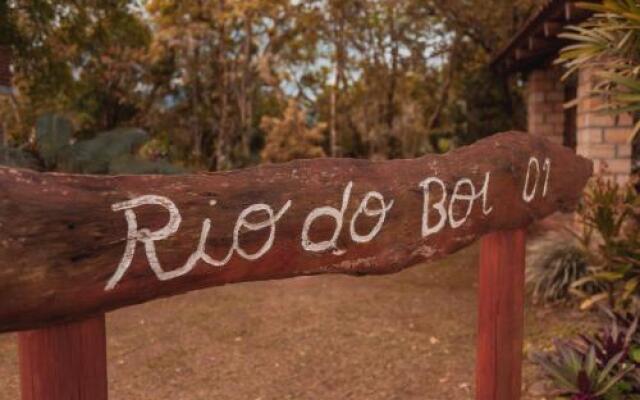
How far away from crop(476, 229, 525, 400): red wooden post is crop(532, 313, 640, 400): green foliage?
0.91 m

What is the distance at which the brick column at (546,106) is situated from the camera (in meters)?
9.75

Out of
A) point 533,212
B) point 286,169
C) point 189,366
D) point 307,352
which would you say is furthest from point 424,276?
point 286,169

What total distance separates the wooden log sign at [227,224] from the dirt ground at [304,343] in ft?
6.34

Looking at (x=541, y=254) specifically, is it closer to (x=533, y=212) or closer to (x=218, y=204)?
(x=533, y=212)

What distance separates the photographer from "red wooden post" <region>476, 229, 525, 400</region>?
239cm

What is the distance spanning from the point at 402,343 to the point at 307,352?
0.71 metres

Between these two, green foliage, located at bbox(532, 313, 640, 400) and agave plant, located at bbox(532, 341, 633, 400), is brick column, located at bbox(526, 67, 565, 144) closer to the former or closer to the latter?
green foliage, located at bbox(532, 313, 640, 400)

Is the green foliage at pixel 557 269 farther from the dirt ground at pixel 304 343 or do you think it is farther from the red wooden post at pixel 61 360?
the red wooden post at pixel 61 360

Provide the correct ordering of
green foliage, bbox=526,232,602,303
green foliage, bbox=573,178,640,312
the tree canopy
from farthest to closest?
the tree canopy → green foliage, bbox=526,232,602,303 → green foliage, bbox=573,178,640,312

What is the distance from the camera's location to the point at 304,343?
458 cm

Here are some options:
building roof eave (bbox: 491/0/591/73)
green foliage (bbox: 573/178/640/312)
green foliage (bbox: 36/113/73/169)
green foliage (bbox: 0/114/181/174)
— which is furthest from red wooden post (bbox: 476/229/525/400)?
green foliage (bbox: 36/113/73/169)

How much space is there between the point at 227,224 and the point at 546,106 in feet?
30.8

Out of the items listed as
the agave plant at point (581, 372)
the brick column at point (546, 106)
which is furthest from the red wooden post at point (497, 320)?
the brick column at point (546, 106)

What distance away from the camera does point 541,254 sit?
579 cm
